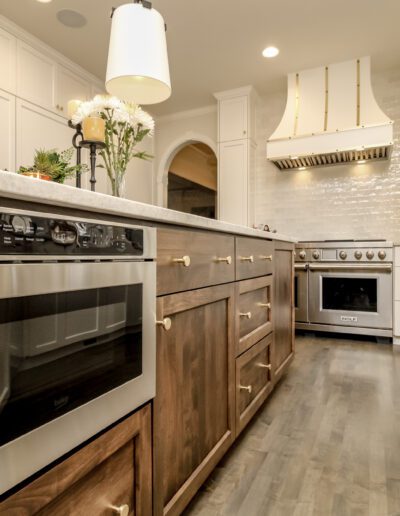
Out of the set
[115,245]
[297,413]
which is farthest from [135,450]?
[297,413]

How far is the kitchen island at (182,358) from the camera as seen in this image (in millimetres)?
667

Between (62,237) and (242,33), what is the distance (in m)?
3.35

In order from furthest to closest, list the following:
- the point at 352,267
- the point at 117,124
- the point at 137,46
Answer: the point at 352,267 < the point at 117,124 < the point at 137,46

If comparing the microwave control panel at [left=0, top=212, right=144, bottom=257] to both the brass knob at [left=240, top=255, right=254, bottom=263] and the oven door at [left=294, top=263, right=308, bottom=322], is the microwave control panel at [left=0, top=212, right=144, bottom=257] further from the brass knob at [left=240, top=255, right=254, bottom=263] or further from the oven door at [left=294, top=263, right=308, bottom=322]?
the oven door at [left=294, top=263, right=308, bottom=322]

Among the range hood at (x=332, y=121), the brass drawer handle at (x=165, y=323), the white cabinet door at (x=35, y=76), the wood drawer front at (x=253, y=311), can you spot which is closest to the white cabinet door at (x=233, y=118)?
the range hood at (x=332, y=121)

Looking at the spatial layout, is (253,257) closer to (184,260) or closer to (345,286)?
(184,260)

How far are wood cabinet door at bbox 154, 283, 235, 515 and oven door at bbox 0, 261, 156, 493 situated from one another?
0.45 ft

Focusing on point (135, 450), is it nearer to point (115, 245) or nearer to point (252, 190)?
point (115, 245)

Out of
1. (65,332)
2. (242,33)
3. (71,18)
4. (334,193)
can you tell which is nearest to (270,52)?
(242,33)

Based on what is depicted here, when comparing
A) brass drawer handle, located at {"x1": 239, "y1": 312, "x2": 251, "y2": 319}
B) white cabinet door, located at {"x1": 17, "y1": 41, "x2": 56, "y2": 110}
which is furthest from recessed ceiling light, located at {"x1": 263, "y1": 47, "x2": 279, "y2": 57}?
brass drawer handle, located at {"x1": 239, "y1": 312, "x2": 251, "y2": 319}

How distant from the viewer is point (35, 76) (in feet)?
11.1

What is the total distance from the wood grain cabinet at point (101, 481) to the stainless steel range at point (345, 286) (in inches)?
119

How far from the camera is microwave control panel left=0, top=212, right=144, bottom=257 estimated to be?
0.56 metres

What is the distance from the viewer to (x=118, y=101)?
1.28m
